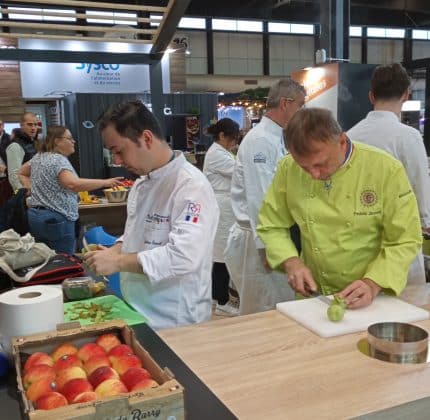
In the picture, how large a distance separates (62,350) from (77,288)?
656 mm

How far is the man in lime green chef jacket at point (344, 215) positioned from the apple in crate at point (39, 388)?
2.94ft

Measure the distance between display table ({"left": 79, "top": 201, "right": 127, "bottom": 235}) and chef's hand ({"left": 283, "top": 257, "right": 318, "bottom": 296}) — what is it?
132 inches

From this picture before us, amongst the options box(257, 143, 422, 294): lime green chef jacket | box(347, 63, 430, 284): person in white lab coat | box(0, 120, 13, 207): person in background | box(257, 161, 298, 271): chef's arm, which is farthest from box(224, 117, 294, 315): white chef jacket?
box(0, 120, 13, 207): person in background

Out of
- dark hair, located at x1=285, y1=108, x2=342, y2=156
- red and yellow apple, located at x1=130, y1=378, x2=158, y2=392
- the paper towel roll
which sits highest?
dark hair, located at x1=285, y1=108, x2=342, y2=156

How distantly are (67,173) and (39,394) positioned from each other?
270 centimetres

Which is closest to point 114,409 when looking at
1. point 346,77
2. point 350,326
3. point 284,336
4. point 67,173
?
point 284,336

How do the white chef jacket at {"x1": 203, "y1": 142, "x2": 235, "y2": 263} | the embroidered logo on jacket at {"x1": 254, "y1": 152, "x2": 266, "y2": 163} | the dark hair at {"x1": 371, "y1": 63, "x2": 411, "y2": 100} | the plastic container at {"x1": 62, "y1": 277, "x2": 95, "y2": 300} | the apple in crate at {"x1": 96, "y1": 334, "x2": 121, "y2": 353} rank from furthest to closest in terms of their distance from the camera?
the white chef jacket at {"x1": 203, "y1": 142, "x2": 235, "y2": 263} → the embroidered logo on jacket at {"x1": 254, "y1": 152, "x2": 266, "y2": 163} → the dark hair at {"x1": 371, "y1": 63, "x2": 411, "y2": 100} → the plastic container at {"x1": 62, "y1": 277, "x2": 95, "y2": 300} → the apple in crate at {"x1": 96, "y1": 334, "x2": 121, "y2": 353}

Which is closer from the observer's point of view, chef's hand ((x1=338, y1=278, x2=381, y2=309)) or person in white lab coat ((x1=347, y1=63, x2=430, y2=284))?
chef's hand ((x1=338, y1=278, x2=381, y2=309))

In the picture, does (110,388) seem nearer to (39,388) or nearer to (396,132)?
(39,388)

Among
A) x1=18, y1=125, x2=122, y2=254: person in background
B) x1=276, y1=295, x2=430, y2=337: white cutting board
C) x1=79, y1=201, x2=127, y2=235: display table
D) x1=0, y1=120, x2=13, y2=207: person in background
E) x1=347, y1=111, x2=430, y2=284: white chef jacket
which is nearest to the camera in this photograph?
x1=276, y1=295, x2=430, y2=337: white cutting board

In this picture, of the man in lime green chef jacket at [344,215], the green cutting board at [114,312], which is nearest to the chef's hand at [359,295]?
the man in lime green chef jacket at [344,215]

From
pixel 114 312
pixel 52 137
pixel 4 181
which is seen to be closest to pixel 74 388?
pixel 114 312

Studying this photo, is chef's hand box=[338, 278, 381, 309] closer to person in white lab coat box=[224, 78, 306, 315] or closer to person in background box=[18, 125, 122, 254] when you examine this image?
person in white lab coat box=[224, 78, 306, 315]

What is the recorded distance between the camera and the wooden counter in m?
1.04
